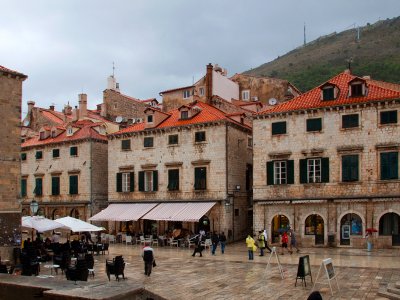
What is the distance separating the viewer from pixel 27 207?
158 ft

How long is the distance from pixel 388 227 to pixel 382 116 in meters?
6.92

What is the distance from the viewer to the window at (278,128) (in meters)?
34.2

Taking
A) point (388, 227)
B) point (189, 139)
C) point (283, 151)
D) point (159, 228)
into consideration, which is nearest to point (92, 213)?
point (159, 228)

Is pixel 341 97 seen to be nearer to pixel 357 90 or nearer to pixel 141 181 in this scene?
pixel 357 90

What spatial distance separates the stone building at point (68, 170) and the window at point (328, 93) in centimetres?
2100

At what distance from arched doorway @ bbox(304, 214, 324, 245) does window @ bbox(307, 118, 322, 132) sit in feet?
18.8

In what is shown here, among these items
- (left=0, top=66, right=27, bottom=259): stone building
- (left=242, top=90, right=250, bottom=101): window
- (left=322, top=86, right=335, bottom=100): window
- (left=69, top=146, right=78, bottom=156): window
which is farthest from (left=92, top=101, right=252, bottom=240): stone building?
(left=0, top=66, right=27, bottom=259): stone building

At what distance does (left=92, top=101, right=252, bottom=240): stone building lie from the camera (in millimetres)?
36594

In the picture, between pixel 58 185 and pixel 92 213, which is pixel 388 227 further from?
pixel 58 185

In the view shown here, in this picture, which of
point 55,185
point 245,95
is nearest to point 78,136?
point 55,185

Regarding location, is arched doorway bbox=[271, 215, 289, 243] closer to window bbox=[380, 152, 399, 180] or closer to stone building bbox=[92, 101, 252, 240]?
stone building bbox=[92, 101, 252, 240]

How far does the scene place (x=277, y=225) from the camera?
34.7 metres

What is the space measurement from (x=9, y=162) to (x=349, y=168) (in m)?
20.2

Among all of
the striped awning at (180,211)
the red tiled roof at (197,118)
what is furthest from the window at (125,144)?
the striped awning at (180,211)
